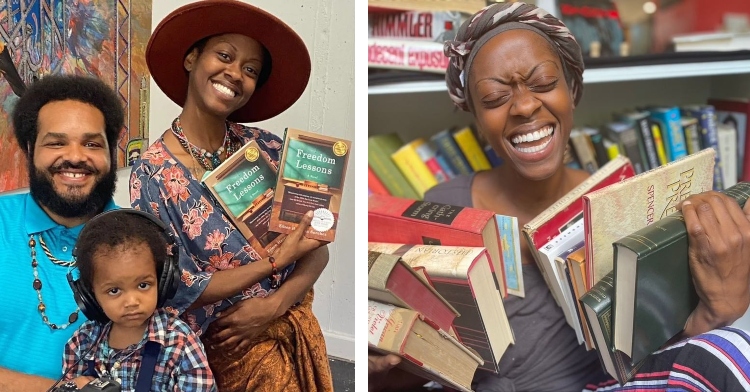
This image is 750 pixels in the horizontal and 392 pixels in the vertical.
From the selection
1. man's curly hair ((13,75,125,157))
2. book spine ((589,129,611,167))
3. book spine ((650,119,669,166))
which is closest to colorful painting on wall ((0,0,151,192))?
man's curly hair ((13,75,125,157))

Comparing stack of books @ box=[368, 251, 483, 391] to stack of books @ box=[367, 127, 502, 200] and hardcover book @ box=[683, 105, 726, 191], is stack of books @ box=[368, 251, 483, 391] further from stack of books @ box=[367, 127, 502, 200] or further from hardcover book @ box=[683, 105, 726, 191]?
hardcover book @ box=[683, 105, 726, 191]

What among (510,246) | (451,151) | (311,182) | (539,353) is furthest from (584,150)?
(311,182)

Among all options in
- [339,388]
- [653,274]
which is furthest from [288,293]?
[653,274]

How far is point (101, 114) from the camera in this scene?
3.66 feet

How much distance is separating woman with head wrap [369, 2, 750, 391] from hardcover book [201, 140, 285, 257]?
410 millimetres

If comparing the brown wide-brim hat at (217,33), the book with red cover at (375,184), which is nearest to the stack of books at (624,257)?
the book with red cover at (375,184)

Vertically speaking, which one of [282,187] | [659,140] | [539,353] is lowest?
[539,353]

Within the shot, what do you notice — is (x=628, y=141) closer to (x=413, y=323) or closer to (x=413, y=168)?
(x=413, y=168)

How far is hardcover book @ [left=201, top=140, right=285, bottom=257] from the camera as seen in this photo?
1176 millimetres

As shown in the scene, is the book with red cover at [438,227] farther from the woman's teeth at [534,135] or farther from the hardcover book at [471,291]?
the woman's teeth at [534,135]

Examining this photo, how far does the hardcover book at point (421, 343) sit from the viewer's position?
4.67ft

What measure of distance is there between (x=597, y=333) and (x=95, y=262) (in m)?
0.91

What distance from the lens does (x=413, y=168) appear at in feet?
5.82

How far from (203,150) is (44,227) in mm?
270
